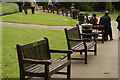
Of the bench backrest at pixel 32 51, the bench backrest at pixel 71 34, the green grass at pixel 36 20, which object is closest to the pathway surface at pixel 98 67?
the bench backrest at pixel 71 34

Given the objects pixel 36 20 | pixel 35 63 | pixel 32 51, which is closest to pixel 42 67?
pixel 32 51

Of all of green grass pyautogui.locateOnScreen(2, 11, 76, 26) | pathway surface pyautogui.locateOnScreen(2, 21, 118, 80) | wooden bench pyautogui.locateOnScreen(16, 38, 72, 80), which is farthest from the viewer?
green grass pyautogui.locateOnScreen(2, 11, 76, 26)

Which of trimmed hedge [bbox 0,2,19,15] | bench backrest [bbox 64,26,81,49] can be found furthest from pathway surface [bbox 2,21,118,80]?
trimmed hedge [bbox 0,2,19,15]

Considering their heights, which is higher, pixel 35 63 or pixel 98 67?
pixel 35 63

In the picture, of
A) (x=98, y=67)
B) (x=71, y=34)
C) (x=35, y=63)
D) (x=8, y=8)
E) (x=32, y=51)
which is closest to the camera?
(x=35, y=63)

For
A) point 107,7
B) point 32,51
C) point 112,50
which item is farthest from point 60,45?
point 107,7

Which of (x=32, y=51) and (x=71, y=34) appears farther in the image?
(x=71, y=34)

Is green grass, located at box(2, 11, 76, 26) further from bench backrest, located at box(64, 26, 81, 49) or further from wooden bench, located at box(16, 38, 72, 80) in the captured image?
wooden bench, located at box(16, 38, 72, 80)

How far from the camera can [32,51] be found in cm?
676

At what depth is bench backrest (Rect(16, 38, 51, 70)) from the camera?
6.19 m

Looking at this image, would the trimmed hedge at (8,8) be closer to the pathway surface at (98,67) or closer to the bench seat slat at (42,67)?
the pathway surface at (98,67)

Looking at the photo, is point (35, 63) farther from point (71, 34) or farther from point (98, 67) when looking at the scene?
point (71, 34)

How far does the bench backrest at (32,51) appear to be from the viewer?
619 cm

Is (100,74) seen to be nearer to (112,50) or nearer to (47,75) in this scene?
(47,75)
